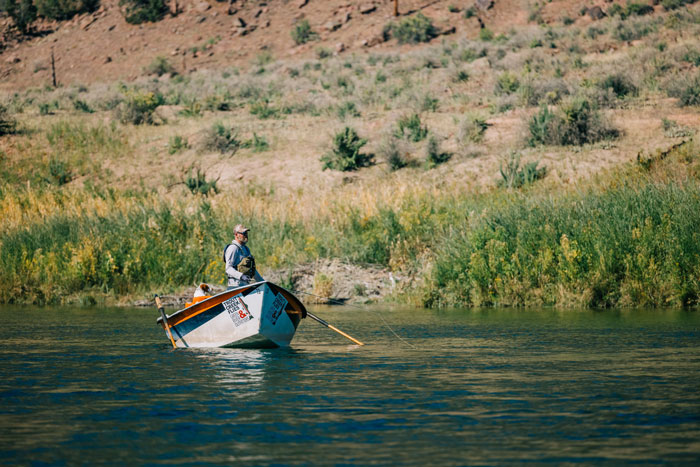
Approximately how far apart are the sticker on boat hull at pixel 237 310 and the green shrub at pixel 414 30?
59.1m

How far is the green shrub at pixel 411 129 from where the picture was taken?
4203 centimetres

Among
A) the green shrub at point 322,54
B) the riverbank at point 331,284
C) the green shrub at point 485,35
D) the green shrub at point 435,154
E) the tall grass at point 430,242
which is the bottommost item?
A: the green shrub at point 322,54

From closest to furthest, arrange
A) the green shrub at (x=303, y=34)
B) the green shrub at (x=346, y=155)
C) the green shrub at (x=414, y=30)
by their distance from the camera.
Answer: the green shrub at (x=346, y=155) → the green shrub at (x=414, y=30) → the green shrub at (x=303, y=34)

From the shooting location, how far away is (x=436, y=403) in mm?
10508

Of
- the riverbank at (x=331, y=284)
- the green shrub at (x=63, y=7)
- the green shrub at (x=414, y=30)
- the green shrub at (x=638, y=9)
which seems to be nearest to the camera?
the riverbank at (x=331, y=284)

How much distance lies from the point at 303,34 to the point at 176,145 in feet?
118

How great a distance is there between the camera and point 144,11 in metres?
87.6

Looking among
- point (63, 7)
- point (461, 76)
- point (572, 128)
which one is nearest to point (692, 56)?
point (572, 128)

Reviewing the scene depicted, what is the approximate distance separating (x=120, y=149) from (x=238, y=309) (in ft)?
108

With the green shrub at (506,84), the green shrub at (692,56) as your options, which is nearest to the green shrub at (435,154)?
the green shrub at (506,84)

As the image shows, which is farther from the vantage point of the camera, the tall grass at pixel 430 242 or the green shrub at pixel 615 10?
the green shrub at pixel 615 10

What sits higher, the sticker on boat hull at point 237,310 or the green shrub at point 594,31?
the sticker on boat hull at point 237,310

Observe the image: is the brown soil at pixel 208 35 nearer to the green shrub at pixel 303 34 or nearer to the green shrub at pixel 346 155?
the green shrub at pixel 303 34

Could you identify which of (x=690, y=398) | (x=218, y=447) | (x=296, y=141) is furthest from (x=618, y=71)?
(x=218, y=447)
